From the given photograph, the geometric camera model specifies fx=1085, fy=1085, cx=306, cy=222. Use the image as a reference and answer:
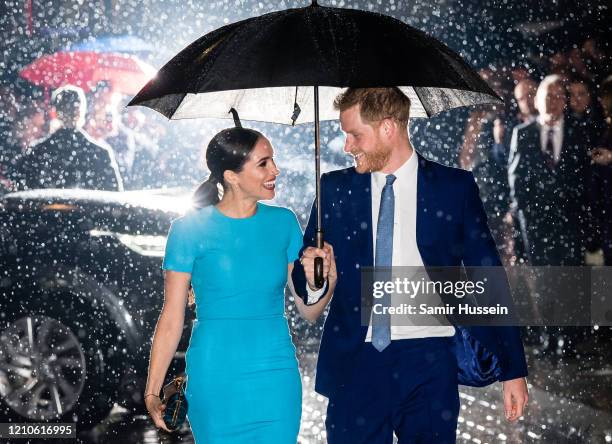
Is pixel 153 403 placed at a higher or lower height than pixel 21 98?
lower

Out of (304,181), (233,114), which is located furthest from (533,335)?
(233,114)

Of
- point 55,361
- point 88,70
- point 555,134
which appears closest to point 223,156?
point 55,361

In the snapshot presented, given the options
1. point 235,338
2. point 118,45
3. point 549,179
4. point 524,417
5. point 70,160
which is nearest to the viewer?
point 235,338

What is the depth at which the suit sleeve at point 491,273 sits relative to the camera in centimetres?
393

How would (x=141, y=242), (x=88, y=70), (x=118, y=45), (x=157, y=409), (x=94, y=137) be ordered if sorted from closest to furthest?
(x=157, y=409) < (x=141, y=242) < (x=94, y=137) < (x=88, y=70) < (x=118, y=45)

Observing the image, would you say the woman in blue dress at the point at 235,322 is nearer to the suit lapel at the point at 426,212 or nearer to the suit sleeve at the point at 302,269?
the suit sleeve at the point at 302,269

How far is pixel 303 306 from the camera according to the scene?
4.00 metres

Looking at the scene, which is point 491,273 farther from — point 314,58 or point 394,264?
point 314,58

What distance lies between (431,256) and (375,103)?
602mm

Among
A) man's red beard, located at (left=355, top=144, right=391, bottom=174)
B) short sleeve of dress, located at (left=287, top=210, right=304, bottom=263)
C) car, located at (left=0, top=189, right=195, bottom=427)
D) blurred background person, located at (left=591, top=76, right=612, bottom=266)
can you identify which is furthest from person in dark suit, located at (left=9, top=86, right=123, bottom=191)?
man's red beard, located at (left=355, top=144, right=391, bottom=174)

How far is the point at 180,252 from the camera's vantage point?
395 cm

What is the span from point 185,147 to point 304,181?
58.4 inches

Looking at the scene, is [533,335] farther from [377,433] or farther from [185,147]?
[377,433]

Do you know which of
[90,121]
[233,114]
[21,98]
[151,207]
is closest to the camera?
[233,114]
